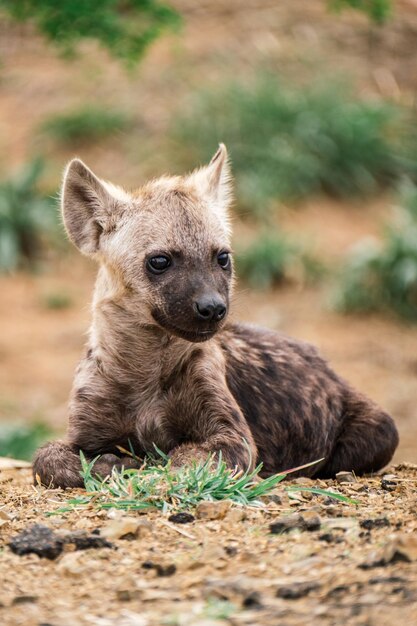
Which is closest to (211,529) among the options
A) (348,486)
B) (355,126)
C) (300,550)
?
(300,550)

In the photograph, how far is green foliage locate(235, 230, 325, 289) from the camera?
12727 mm

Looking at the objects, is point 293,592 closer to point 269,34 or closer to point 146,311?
point 146,311

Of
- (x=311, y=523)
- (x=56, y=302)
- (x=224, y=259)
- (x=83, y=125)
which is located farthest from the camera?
(x=83, y=125)

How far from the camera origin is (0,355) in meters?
11.2

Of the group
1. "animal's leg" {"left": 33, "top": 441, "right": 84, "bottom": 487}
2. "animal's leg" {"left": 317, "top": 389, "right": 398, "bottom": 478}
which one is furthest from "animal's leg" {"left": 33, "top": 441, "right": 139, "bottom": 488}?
"animal's leg" {"left": 317, "top": 389, "right": 398, "bottom": 478}

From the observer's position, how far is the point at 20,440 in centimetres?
820

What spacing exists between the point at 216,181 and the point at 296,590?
3.09 metres

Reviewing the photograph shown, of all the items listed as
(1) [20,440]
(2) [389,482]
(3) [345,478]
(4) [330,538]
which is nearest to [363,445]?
(3) [345,478]

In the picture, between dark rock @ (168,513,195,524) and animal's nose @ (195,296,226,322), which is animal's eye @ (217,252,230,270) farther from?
dark rock @ (168,513,195,524)

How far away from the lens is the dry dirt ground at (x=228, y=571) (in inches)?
121

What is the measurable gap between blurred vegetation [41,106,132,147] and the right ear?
10.2 m

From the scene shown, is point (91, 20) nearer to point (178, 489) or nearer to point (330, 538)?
point (178, 489)

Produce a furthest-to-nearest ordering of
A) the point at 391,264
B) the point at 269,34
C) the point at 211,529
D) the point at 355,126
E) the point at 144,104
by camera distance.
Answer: the point at 269,34 → the point at 144,104 → the point at 355,126 → the point at 391,264 → the point at 211,529

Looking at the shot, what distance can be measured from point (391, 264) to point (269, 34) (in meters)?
7.06
